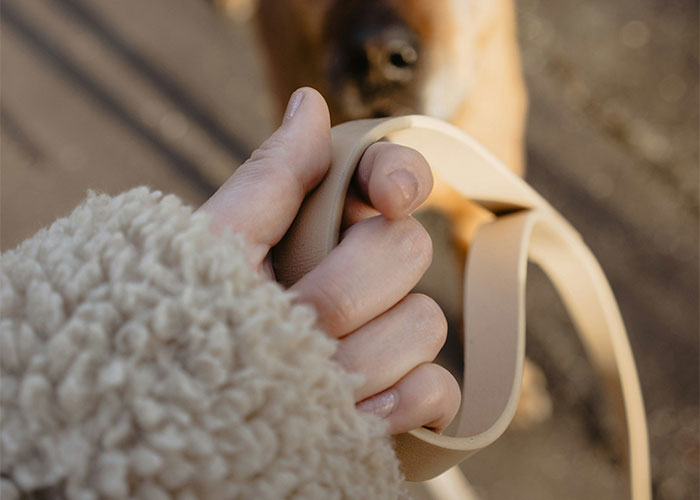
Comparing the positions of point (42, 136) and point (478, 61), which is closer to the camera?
point (478, 61)

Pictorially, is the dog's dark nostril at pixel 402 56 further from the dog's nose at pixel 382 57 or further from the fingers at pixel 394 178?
the fingers at pixel 394 178

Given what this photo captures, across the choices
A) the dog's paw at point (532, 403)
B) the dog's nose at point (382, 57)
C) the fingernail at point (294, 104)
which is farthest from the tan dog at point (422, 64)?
the fingernail at point (294, 104)

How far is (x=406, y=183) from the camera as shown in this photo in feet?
1.29

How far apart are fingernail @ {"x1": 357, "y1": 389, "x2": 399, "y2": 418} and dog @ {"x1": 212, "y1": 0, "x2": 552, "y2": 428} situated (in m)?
0.59

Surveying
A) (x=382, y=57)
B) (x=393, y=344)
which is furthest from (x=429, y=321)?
(x=382, y=57)

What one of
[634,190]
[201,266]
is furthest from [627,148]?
[201,266]

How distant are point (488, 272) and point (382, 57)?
49 centimetres

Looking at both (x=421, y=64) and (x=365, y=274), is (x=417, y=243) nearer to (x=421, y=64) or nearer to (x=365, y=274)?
(x=365, y=274)

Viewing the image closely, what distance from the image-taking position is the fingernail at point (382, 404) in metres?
0.38

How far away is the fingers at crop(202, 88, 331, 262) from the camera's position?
40cm

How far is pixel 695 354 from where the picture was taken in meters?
1.30

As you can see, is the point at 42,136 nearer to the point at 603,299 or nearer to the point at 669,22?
the point at 603,299

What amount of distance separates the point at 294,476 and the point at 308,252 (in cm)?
16

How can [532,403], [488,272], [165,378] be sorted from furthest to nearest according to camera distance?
[532,403]
[488,272]
[165,378]
